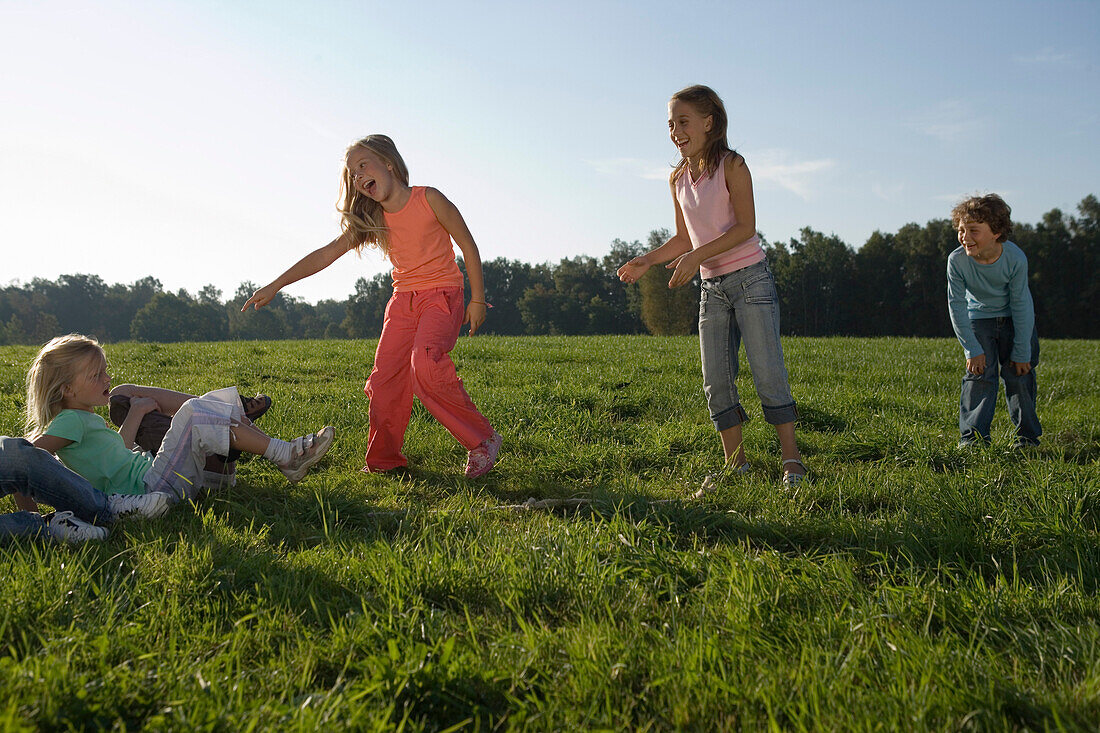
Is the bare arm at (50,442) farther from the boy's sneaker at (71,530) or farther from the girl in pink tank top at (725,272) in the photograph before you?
the girl in pink tank top at (725,272)

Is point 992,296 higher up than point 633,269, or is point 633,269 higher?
point 633,269

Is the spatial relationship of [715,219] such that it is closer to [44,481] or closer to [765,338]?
[765,338]

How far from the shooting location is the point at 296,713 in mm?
1627

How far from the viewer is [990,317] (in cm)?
516

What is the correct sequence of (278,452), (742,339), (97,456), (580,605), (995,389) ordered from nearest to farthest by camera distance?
(580,605) → (97,456) → (278,452) → (742,339) → (995,389)

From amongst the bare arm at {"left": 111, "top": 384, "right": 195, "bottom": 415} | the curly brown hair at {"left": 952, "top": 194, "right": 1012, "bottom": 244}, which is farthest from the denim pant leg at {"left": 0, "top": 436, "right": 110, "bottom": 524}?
the curly brown hair at {"left": 952, "top": 194, "right": 1012, "bottom": 244}

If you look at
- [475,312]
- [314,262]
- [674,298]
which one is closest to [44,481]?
[314,262]

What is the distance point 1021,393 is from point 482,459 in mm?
3808

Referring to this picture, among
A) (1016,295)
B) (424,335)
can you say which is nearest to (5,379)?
(424,335)

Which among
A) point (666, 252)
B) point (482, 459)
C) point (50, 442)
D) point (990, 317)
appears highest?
point (666, 252)

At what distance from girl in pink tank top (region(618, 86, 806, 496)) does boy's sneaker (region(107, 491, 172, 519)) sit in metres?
2.52

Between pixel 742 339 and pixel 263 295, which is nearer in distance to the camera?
pixel 742 339

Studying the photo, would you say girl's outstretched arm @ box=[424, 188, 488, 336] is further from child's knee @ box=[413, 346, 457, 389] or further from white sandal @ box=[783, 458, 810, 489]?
white sandal @ box=[783, 458, 810, 489]

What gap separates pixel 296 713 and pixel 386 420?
287 centimetres
